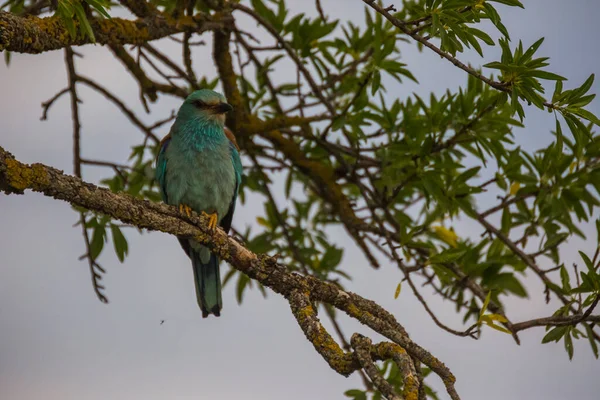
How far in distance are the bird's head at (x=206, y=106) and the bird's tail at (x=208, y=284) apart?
85cm

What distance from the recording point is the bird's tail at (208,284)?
4.45 m

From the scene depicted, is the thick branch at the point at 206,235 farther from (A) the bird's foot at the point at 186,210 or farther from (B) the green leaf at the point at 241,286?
(B) the green leaf at the point at 241,286

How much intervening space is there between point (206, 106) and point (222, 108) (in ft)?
0.47

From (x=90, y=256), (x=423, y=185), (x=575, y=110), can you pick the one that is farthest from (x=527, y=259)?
(x=90, y=256)

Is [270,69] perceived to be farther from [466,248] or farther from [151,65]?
[466,248]

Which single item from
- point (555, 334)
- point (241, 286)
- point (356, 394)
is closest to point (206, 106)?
point (241, 286)

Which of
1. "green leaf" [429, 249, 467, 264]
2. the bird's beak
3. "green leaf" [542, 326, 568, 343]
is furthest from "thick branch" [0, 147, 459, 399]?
the bird's beak

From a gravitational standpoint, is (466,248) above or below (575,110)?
above

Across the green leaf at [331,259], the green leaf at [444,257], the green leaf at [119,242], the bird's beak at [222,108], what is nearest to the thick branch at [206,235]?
the green leaf at [444,257]

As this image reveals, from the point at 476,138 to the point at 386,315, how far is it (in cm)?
159

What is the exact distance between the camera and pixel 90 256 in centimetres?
418

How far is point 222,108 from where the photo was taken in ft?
15.0

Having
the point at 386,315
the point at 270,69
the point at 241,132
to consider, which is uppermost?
the point at 270,69

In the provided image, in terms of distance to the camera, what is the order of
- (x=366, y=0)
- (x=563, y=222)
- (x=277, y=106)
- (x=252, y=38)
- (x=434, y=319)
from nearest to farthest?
(x=366, y=0) → (x=434, y=319) → (x=563, y=222) → (x=252, y=38) → (x=277, y=106)
